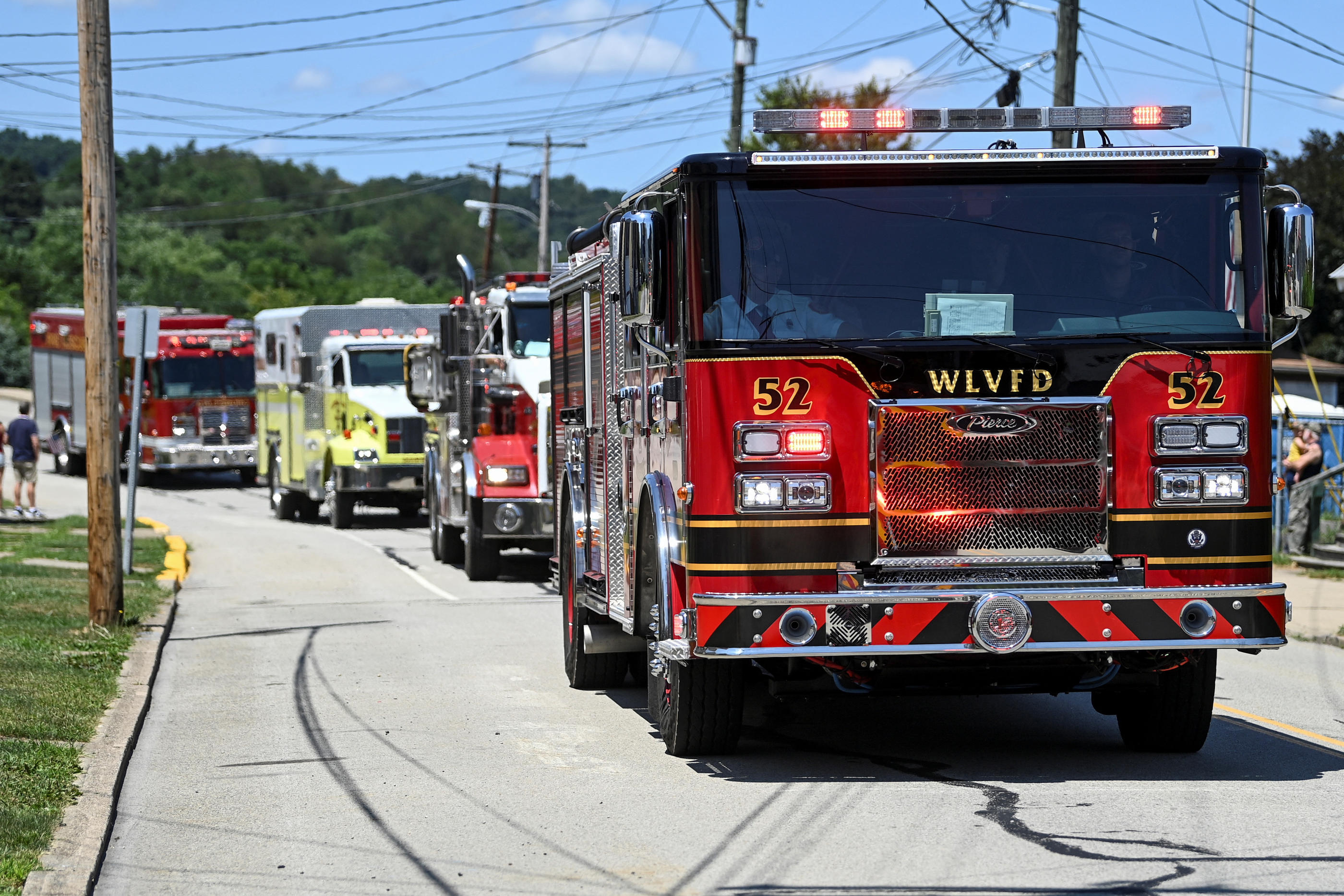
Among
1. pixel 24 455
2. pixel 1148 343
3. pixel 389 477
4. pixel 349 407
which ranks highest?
pixel 349 407

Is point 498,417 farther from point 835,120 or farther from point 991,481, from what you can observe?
point 991,481

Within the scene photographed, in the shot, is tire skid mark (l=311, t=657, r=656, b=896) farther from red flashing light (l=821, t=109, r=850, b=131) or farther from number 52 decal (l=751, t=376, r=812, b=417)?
red flashing light (l=821, t=109, r=850, b=131)

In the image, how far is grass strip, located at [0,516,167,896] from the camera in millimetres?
7637

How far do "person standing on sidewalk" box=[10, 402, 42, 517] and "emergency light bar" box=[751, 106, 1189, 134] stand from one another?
23816 millimetres

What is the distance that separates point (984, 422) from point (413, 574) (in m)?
13.6

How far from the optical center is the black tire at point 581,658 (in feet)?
38.5

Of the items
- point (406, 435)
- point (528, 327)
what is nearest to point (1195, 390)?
point (528, 327)

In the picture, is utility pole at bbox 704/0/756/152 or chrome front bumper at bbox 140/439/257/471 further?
chrome front bumper at bbox 140/439/257/471

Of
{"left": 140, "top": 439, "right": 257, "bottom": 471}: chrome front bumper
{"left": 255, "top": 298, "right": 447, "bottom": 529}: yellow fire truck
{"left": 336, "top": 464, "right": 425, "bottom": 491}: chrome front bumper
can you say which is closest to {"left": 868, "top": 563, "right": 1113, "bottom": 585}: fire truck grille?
{"left": 255, "top": 298, "right": 447, "bottom": 529}: yellow fire truck

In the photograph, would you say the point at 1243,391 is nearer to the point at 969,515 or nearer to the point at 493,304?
the point at 969,515

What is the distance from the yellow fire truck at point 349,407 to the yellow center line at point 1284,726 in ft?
54.6

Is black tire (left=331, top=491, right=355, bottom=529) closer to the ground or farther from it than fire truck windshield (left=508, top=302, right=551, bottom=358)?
closer to the ground

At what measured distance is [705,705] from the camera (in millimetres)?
8938

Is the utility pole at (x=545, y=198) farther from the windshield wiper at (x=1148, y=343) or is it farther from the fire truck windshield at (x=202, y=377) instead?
the windshield wiper at (x=1148, y=343)
